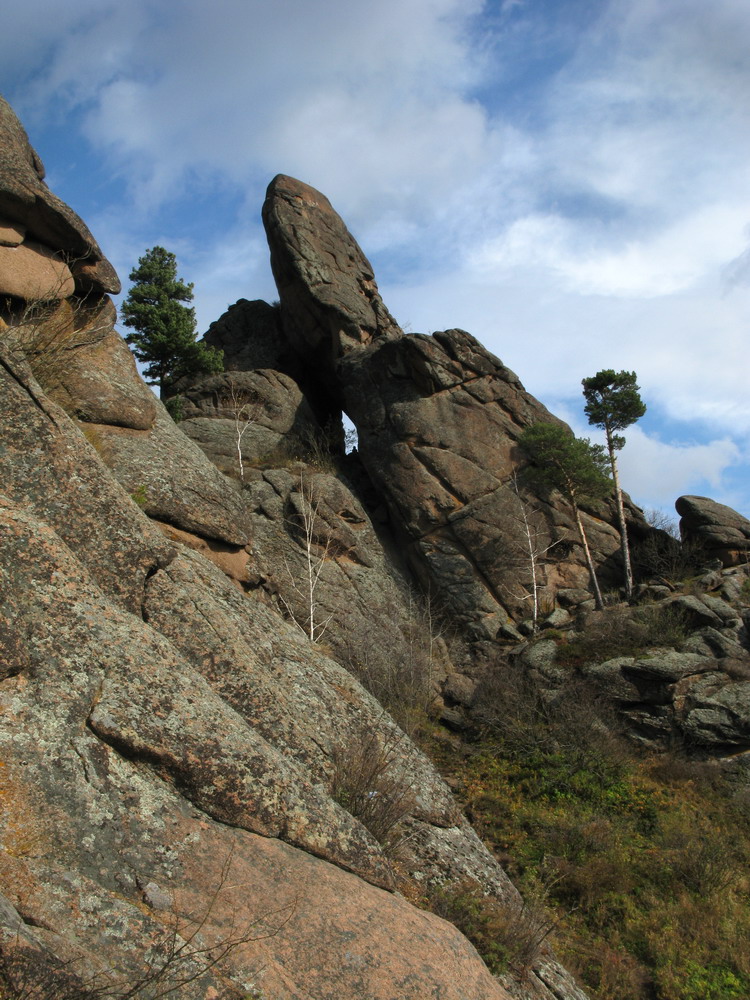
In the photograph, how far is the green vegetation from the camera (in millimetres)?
11930

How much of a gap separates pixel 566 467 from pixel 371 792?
79.7 ft

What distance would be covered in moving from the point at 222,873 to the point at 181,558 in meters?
4.56

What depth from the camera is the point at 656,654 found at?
2198 cm

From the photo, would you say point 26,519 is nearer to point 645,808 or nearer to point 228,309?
point 645,808

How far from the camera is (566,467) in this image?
98.4 ft

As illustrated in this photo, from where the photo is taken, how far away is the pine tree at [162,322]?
31250 mm

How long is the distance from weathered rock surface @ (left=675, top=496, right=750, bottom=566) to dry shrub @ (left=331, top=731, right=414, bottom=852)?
24508 millimetres

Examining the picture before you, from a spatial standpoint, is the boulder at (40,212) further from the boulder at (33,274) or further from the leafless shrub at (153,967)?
the leafless shrub at (153,967)

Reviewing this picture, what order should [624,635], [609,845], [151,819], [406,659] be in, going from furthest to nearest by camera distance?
[406,659], [624,635], [609,845], [151,819]

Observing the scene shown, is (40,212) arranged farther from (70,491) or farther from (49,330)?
(70,491)

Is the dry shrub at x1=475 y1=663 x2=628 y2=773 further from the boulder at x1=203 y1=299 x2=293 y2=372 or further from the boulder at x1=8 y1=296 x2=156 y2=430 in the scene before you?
the boulder at x1=203 y1=299 x2=293 y2=372

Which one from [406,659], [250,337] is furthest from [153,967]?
[250,337]

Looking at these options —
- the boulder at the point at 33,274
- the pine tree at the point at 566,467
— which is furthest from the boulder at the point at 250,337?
the boulder at the point at 33,274

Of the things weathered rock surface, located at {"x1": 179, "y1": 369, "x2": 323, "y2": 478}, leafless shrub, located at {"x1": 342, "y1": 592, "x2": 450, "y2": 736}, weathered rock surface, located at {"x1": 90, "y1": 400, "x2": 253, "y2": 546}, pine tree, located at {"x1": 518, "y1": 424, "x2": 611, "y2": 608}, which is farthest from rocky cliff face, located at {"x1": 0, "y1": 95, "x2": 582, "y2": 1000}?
pine tree, located at {"x1": 518, "y1": 424, "x2": 611, "y2": 608}
